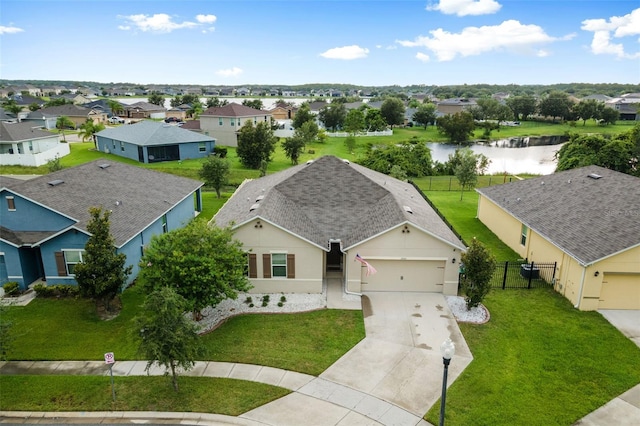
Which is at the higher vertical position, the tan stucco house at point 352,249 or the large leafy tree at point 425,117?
the large leafy tree at point 425,117

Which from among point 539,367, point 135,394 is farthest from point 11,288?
point 539,367

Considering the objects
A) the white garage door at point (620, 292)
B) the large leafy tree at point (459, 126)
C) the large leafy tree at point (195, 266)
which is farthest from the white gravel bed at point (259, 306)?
the large leafy tree at point (459, 126)

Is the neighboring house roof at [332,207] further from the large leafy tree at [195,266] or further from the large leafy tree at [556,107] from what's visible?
the large leafy tree at [556,107]

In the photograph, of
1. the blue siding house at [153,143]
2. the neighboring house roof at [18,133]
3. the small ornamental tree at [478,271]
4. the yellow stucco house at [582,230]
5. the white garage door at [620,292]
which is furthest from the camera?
the blue siding house at [153,143]

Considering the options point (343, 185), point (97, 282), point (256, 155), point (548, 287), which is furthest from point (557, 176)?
point (256, 155)

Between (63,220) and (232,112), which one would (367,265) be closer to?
(63,220)

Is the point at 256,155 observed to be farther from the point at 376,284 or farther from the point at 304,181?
the point at 376,284

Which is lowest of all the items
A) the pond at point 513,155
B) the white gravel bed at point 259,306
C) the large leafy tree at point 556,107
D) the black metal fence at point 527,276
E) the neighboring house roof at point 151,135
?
the pond at point 513,155
